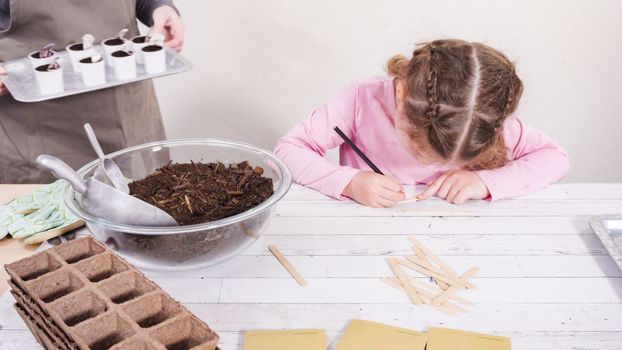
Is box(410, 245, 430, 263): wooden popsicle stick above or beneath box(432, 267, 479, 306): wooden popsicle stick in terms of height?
beneath

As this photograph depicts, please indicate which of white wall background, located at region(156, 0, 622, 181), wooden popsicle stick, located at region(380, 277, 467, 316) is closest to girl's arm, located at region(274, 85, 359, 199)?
wooden popsicle stick, located at region(380, 277, 467, 316)

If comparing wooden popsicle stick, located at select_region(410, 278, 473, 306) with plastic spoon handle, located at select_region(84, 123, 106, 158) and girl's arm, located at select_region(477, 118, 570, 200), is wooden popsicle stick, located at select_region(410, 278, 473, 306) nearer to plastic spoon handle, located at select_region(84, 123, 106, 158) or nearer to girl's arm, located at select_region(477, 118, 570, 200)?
girl's arm, located at select_region(477, 118, 570, 200)

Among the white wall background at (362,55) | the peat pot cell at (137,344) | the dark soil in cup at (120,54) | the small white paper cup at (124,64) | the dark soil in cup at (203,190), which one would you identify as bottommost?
the white wall background at (362,55)

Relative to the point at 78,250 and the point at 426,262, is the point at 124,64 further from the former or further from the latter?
the point at 426,262

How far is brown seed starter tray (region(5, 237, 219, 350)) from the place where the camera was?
0.88 meters

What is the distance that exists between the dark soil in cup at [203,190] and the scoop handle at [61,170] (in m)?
0.12

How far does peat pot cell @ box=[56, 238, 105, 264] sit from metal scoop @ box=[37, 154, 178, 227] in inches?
2.1

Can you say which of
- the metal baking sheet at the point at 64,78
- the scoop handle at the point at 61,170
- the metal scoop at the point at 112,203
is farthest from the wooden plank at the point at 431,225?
the metal baking sheet at the point at 64,78

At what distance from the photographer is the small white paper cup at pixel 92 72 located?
1.83 meters

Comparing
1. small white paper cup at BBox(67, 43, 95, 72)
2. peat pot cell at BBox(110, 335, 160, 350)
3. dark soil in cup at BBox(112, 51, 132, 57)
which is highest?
small white paper cup at BBox(67, 43, 95, 72)

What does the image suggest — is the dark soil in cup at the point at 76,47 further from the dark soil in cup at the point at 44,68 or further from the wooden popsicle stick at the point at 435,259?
the wooden popsicle stick at the point at 435,259

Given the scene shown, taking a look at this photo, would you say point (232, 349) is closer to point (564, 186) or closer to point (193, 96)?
point (564, 186)

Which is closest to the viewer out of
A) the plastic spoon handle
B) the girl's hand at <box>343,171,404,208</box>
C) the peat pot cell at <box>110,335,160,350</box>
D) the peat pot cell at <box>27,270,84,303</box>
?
the peat pot cell at <box>110,335,160,350</box>

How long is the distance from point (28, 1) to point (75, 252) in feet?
3.21
